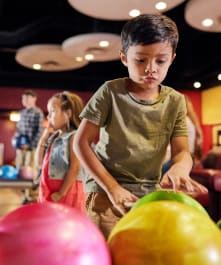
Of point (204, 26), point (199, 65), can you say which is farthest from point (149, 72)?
point (199, 65)

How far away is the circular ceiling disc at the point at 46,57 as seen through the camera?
7.44 metres

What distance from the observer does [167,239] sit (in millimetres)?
485

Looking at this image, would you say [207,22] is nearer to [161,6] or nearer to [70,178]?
[161,6]

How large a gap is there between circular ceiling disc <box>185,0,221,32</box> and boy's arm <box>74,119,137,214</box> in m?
4.12

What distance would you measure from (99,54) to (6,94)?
4.44 meters

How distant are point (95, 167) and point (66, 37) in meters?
9.03

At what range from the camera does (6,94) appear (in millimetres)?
10945

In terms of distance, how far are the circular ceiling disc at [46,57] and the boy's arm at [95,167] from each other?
21.3 ft

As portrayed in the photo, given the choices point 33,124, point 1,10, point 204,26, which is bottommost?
point 33,124

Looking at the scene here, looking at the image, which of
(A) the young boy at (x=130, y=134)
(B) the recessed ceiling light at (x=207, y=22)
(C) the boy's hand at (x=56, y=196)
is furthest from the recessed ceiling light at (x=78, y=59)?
(A) the young boy at (x=130, y=134)

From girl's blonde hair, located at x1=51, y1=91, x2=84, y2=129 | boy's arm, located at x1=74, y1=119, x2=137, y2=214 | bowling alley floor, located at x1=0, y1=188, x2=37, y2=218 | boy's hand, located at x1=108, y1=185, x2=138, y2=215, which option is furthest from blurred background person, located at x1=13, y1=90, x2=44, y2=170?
boy's hand, located at x1=108, y1=185, x2=138, y2=215

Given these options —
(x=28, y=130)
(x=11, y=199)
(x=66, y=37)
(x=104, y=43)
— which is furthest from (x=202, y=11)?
(x=66, y=37)

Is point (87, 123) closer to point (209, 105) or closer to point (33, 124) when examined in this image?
point (33, 124)

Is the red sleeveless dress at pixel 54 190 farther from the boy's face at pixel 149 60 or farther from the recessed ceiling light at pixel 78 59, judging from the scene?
the recessed ceiling light at pixel 78 59
